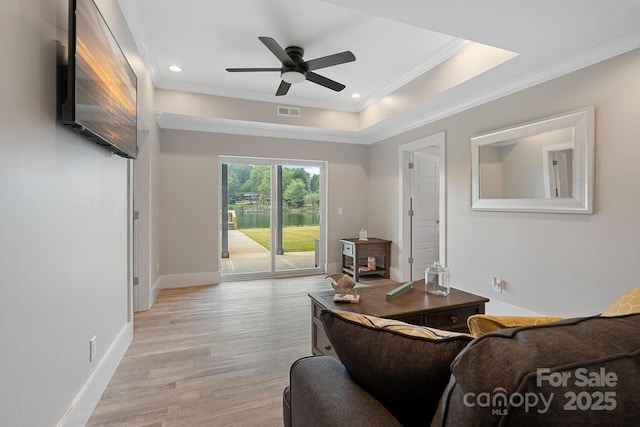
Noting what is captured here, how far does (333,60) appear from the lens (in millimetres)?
2832

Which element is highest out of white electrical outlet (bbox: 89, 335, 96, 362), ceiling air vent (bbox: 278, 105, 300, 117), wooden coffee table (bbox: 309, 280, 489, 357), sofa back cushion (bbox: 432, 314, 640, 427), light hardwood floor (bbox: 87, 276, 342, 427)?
ceiling air vent (bbox: 278, 105, 300, 117)

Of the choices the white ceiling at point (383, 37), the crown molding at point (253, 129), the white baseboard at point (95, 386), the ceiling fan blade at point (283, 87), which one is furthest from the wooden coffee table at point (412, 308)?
the crown molding at point (253, 129)

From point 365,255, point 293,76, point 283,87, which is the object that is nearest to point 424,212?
point 365,255

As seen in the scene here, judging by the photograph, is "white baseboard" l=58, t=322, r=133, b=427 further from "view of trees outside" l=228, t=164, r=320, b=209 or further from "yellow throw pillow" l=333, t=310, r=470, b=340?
"view of trees outside" l=228, t=164, r=320, b=209

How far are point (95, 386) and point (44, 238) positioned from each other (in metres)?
1.12

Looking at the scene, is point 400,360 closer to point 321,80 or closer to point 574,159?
point 574,159

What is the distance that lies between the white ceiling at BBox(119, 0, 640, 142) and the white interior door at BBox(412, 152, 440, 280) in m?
0.94

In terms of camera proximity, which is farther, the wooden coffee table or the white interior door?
the white interior door

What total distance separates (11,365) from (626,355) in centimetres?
174

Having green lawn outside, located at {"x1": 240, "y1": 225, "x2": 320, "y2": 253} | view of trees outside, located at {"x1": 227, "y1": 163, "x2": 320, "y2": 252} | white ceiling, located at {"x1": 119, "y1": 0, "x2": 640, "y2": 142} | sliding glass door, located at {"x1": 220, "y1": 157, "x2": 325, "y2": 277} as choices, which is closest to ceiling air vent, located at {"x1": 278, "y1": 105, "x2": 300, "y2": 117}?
white ceiling, located at {"x1": 119, "y1": 0, "x2": 640, "y2": 142}

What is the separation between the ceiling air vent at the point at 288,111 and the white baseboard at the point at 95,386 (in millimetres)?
3463

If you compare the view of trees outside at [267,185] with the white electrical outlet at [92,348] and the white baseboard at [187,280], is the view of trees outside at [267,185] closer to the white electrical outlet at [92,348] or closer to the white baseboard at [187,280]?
the white baseboard at [187,280]

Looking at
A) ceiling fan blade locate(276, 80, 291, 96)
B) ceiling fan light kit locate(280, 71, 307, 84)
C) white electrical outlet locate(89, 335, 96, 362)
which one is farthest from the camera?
ceiling fan blade locate(276, 80, 291, 96)

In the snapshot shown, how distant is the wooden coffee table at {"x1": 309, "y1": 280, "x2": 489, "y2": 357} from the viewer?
1.85m
